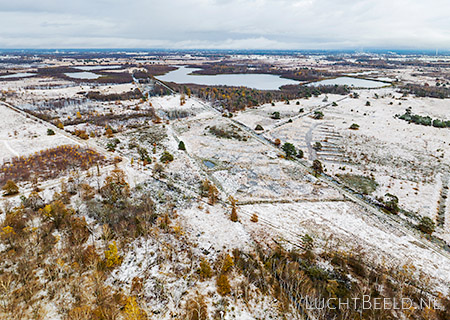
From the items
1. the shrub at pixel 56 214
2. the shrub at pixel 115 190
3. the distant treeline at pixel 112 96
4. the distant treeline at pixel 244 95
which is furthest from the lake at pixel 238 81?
the shrub at pixel 56 214

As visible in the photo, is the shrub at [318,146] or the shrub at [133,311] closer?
the shrub at [133,311]

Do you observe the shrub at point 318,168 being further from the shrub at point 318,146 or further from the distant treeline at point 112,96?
the distant treeline at point 112,96

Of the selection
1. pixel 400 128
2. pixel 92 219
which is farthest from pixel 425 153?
pixel 92 219

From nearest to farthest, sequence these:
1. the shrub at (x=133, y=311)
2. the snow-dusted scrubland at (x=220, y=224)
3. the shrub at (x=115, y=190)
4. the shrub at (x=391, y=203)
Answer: the shrub at (x=133, y=311), the snow-dusted scrubland at (x=220, y=224), the shrub at (x=115, y=190), the shrub at (x=391, y=203)

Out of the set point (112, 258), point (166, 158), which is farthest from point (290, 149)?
point (112, 258)

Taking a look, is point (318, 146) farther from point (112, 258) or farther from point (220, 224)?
point (112, 258)

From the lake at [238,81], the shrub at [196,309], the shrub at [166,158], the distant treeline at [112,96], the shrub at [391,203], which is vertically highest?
the lake at [238,81]

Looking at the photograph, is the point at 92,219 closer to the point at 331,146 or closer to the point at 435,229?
the point at 435,229

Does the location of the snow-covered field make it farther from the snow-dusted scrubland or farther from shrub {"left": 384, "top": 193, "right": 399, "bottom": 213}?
shrub {"left": 384, "top": 193, "right": 399, "bottom": 213}

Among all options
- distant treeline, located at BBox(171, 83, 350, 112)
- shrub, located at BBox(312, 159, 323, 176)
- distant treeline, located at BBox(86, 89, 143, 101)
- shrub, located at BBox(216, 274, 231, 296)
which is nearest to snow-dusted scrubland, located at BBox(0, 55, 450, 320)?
shrub, located at BBox(216, 274, 231, 296)
